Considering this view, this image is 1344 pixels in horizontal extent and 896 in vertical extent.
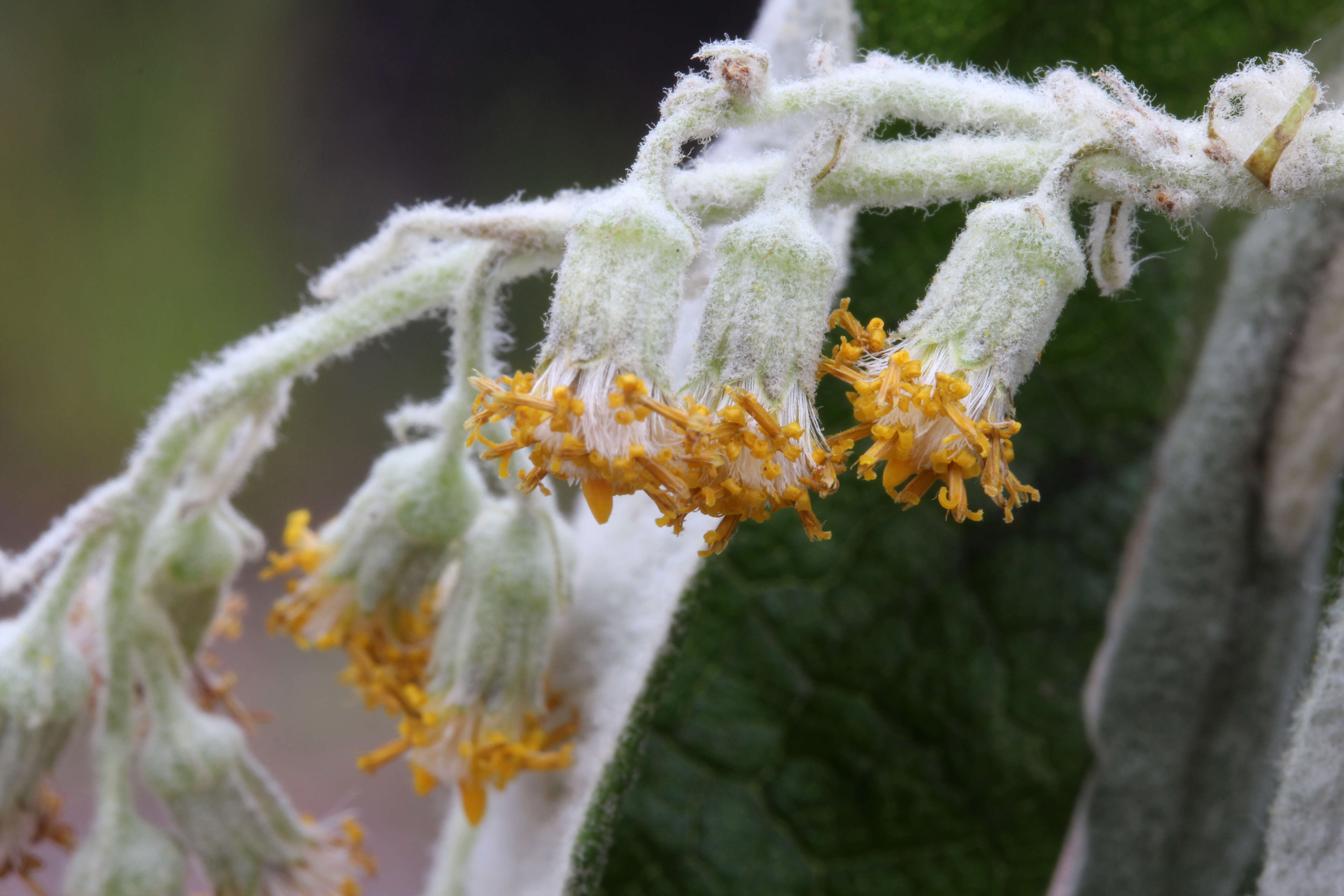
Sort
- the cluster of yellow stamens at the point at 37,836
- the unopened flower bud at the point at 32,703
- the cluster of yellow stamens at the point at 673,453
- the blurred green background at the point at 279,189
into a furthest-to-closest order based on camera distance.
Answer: the blurred green background at the point at 279,189 < the cluster of yellow stamens at the point at 37,836 < the unopened flower bud at the point at 32,703 < the cluster of yellow stamens at the point at 673,453

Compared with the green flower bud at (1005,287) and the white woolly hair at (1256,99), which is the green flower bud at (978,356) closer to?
the green flower bud at (1005,287)

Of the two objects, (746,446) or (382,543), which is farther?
(382,543)

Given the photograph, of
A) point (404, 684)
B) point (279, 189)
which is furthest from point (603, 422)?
point (279, 189)

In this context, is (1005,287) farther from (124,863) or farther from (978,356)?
(124,863)

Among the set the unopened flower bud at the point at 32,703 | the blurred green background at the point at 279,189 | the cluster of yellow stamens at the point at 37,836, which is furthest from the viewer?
the blurred green background at the point at 279,189

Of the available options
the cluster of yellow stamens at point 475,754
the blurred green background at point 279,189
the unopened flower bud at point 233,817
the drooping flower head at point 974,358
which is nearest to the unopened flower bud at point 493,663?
the cluster of yellow stamens at point 475,754

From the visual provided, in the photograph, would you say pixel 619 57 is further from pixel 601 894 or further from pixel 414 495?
pixel 601 894

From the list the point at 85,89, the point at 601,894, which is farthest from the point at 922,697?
the point at 85,89

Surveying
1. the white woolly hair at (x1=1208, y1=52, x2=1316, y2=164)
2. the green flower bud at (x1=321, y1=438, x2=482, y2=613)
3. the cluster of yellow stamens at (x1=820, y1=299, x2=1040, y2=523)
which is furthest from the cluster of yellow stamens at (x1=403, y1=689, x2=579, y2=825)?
the white woolly hair at (x1=1208, y1=52, x2=1316, y2=164)

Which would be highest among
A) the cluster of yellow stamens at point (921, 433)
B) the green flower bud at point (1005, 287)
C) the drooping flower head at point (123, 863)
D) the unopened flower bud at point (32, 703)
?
the green flower bud at point (1005, 287)
